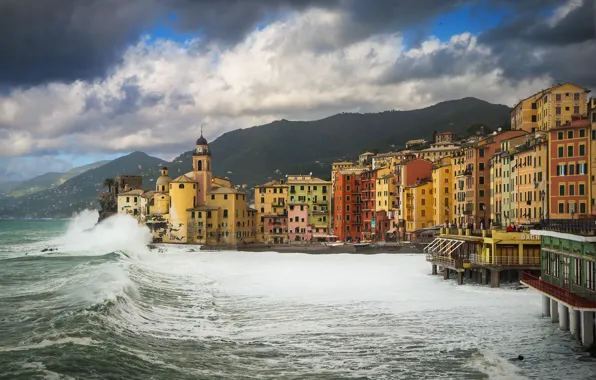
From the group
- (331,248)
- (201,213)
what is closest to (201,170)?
(201,213)

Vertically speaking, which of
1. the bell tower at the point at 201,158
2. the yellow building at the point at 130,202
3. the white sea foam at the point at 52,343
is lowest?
the white sea foam at the point at 52,343

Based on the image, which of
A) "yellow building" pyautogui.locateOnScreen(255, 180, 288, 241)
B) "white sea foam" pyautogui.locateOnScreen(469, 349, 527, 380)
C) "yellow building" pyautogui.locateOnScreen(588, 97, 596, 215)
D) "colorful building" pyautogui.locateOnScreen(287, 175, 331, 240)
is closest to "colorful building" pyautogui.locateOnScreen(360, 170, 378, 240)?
"colorful building" pyautogui.locateOnScreen(287, 175, 331, 240)

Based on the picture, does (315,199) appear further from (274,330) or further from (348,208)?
(274,330)

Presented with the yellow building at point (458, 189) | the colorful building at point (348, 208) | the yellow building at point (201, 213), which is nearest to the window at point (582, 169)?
the yellow building at point (458, 189)

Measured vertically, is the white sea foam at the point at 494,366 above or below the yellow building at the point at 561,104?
below

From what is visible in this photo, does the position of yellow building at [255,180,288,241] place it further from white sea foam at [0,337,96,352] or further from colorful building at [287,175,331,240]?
white sea foam at [0,337,96,352]

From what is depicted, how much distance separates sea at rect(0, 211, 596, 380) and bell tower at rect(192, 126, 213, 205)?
73.4m

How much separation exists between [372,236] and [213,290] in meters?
80.8

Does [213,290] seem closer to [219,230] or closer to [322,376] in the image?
[322,376]

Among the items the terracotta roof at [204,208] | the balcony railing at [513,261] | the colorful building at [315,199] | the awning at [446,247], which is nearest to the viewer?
the balcony railing at [513,261]

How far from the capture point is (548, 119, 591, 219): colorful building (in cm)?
6825

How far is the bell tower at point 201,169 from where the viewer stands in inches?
5354

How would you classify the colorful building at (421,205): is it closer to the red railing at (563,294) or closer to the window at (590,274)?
the red railing at (563,294)

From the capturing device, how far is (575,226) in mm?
34594
